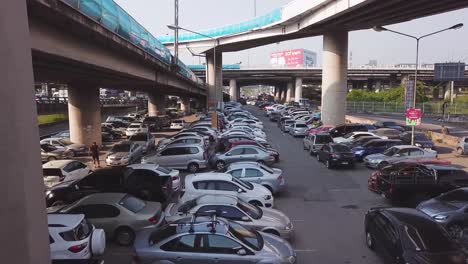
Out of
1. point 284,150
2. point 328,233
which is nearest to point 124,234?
point 328,233

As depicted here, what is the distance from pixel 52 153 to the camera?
27.9m

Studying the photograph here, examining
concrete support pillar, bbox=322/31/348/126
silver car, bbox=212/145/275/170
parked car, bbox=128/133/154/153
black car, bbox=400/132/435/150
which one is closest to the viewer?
silver car, bbox=212/145/275/170

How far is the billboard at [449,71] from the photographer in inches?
2219

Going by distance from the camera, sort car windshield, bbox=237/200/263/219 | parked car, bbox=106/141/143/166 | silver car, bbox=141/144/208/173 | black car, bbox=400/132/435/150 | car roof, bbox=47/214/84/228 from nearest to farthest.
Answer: car roof, bbox=47/214/84/228
car windshield, bbox=237/200/263/219
silver car, bbox=141/144/208/173
parked car, bbox=106/141/143/166
black car, bbox=400/132/435/150

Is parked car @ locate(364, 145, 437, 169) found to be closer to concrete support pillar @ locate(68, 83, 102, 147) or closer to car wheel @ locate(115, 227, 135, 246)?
car wheel @ locate(115, 227, 135, 246)

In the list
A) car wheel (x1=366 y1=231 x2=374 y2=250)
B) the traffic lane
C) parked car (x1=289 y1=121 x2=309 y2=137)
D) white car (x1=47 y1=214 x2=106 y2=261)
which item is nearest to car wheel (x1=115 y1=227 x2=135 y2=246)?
white car (x1=47 y1=214 x2=106 y2=261)

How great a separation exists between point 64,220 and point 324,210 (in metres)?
8.73

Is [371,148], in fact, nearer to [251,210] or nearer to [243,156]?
[243,156]

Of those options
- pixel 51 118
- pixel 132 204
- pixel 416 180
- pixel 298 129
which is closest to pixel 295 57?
pixel 51 118

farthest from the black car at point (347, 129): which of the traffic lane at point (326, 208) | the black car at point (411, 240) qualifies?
the black car at point (411, 240)

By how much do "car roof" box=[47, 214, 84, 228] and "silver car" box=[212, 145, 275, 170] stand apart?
1257 centimetres

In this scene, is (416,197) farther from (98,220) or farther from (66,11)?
(66,11)

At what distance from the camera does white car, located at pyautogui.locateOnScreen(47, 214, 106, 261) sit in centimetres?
925

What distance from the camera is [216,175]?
14.7 metres
